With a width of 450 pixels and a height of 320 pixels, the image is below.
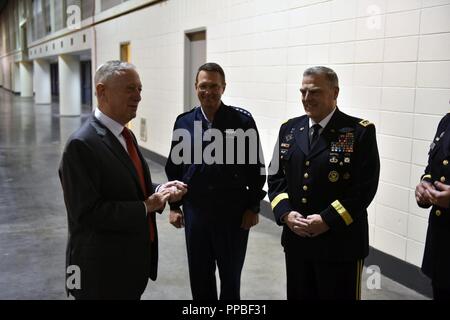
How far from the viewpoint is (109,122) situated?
1912mm

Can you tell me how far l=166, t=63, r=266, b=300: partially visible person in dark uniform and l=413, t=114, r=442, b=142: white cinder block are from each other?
4.37ft

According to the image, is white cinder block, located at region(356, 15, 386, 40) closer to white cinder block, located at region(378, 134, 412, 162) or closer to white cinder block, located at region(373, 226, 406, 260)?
white cinder block, located at region(378, 134, 412, 162)

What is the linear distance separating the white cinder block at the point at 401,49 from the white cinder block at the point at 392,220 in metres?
1.15

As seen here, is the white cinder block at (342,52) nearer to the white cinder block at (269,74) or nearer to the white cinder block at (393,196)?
the white cinder block at (269,74)

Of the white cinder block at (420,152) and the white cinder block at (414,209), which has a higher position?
the white cinder block at (420,152)

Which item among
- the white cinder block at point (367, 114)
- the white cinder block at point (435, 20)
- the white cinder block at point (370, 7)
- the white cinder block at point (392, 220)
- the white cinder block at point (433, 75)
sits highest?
the white cinder block at point (370, 7)

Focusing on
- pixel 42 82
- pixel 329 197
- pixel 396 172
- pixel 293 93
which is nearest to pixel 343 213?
pixel 329 197

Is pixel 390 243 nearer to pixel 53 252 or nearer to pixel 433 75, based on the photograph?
pixel 433 75

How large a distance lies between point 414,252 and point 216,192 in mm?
1710

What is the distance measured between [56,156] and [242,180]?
7322 mm

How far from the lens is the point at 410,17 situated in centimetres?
321

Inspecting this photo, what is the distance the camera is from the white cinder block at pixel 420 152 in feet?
10.4

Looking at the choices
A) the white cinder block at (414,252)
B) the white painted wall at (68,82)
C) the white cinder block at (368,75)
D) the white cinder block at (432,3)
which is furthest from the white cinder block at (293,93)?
the white painted wall at (68,82)
